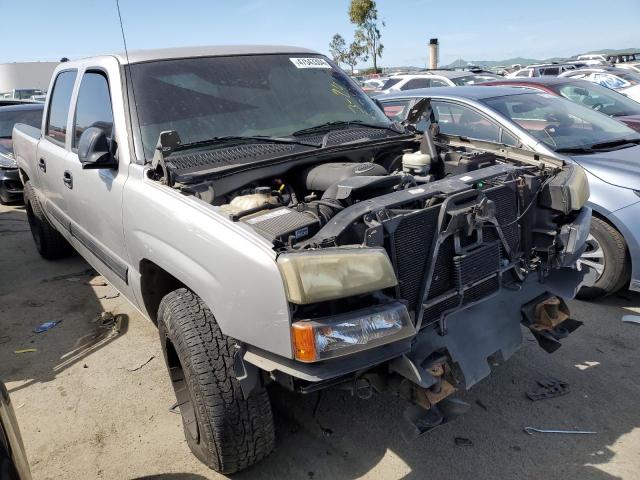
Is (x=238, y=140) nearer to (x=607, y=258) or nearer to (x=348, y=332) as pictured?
(x=348, y=332)

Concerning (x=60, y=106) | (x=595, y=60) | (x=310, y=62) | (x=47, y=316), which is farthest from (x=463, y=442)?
(x=595, y=60)

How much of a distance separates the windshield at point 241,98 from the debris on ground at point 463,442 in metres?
1.99

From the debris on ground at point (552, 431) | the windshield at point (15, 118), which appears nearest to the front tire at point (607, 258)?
the debris on ground at point (552, 431)

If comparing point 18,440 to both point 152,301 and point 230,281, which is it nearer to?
point 230,281

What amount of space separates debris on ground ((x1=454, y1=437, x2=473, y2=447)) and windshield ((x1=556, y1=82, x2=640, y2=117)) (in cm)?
528

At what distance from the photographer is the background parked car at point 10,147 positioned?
8.12 m

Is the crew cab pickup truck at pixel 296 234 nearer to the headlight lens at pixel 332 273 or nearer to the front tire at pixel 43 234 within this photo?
the headlight lens at pixel 332 273

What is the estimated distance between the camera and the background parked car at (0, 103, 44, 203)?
812 centimetres

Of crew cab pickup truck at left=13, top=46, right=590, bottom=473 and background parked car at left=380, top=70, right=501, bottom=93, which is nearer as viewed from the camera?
crew cab pickup truck at left=13, top=46, right=590, bottom=473

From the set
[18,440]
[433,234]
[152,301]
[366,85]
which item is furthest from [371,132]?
[366,85]

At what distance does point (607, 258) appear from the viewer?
4000mm

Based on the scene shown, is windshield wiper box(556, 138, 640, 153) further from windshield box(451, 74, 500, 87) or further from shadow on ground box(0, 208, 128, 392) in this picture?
windshield box(451, 74, 500, 87)

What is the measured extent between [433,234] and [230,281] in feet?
2.97

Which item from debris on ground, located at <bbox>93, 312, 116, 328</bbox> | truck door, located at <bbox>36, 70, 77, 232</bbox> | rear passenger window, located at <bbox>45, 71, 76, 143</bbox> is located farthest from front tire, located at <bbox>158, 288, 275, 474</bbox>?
rear passenger window, located at <bbox>45, 71, 76, 143</bbox>
